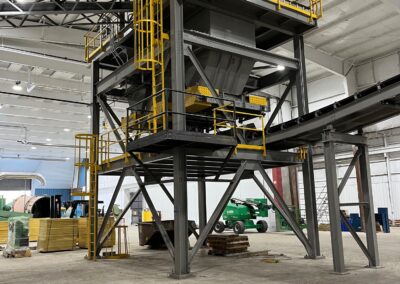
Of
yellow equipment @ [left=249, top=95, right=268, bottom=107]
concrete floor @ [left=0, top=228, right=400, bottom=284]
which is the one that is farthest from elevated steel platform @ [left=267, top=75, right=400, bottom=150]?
concrete floor @ [left=0, top=228, right=400, bottom=284]

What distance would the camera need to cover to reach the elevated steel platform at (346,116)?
883cm

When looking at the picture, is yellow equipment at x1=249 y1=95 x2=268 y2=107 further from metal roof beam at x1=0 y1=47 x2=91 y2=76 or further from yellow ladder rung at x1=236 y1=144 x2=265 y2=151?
metal roof beam at x1=0 y1=47 x2=91 y2=76

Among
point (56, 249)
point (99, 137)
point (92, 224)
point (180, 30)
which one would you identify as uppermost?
point (180, 30)

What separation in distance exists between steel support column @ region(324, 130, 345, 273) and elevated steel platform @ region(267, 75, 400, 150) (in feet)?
2.32

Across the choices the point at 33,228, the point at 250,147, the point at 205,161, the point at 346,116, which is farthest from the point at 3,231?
the point at 346,116

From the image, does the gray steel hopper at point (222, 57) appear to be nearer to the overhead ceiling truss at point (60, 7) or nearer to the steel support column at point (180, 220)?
the steel support column at point (180, 220)

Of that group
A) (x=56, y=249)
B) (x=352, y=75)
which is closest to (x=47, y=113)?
(x=56, y=249)

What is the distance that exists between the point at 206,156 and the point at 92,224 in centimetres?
613

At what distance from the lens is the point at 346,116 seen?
959 centimetres

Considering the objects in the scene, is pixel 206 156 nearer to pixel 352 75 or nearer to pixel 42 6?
pixel 42 6

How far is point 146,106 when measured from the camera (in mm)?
13242

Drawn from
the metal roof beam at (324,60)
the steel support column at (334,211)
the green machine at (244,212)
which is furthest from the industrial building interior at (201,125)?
the green machine at (244,212)

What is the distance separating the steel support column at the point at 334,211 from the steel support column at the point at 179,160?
3.60 metres

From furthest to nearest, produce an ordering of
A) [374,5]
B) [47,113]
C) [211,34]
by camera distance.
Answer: [47,113] < [374,5] < [211,34]
